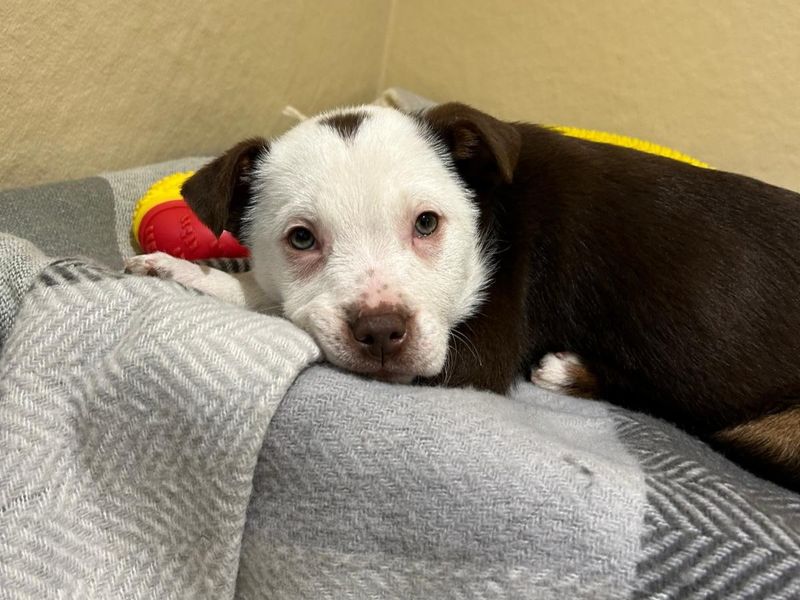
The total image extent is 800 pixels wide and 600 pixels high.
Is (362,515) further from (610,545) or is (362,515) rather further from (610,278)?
(610,278)

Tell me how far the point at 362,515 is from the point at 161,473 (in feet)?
1.35

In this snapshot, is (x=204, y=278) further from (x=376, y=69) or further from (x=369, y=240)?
(x=376, y=69)

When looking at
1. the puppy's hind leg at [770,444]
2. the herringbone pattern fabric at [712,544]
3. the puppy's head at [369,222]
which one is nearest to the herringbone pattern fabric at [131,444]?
the puppy's head at [369,222]

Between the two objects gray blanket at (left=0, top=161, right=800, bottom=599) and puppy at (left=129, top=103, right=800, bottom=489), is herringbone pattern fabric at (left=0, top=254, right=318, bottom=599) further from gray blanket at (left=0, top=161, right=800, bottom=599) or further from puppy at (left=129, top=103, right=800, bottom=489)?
puppy at (left=129, top=103, right=800, bottom=489)

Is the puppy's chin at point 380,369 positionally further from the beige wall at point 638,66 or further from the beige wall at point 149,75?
the beige wall at point 638,66

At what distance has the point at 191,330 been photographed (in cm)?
139

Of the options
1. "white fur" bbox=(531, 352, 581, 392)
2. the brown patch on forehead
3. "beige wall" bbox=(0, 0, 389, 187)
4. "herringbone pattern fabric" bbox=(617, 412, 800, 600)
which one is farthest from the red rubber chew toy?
"herringbone pattern fabric" bbox=(617, 412, 800, 600)

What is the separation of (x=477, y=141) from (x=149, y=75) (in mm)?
1413

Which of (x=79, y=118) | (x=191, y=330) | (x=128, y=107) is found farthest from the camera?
(x=128, y=107)

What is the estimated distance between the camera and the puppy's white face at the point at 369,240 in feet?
5.18

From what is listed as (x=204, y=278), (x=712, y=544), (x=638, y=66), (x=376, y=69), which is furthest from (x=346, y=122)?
(x=376, y=69)

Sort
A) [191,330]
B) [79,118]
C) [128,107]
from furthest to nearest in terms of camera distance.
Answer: [128,107] → [79,118] → [191,330]

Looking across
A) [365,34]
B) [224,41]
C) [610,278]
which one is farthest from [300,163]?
[365,34]

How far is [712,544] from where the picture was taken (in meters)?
1.20
